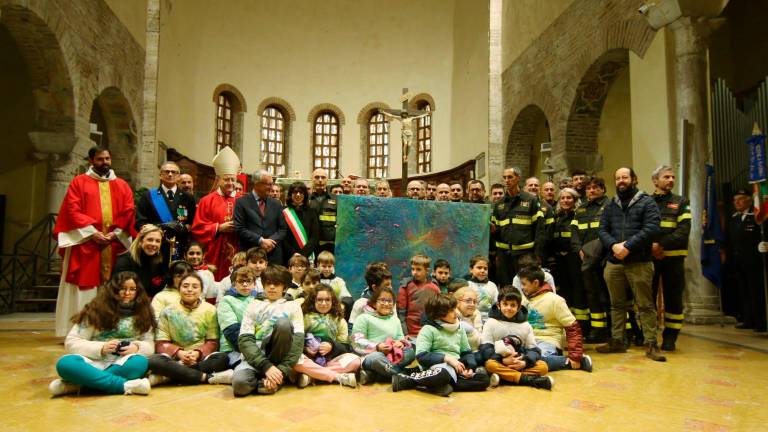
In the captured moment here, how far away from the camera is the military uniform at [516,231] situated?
5582 millimetres

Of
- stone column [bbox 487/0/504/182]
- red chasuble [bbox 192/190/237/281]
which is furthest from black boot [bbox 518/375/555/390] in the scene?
stone column [bbox 487/0/504/182]

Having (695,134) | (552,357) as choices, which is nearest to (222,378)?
(552,357)

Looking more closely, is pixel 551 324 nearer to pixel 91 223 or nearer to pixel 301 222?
pixel 301 222

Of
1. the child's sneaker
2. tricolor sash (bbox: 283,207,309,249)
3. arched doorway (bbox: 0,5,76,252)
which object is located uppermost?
arched doorway (bbox: 0,5,76,252)

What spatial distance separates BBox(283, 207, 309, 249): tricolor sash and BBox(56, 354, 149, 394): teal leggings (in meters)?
2.18

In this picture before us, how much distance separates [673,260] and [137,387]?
4.40 m

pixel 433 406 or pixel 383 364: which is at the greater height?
pixel 383 364

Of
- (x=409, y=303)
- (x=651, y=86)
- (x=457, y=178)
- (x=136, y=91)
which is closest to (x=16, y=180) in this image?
(x=136, y=91)

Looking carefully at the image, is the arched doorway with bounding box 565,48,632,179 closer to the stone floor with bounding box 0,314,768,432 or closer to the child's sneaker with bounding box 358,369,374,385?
the stone floor with bounding box 0,314,768,432

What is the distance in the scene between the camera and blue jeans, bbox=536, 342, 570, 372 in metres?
4.18

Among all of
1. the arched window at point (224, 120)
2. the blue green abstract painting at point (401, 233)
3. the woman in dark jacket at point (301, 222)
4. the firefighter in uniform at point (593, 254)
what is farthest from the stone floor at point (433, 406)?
the arched window at point (224, 120)

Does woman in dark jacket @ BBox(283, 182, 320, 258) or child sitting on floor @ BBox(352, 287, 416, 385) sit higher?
woman in dark jacket @ BBox(283, 182, 320, 258)

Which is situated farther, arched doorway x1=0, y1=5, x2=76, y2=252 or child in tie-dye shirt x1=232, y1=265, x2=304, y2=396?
arched doorway x1=0, y1=5, x2=76, y2=252

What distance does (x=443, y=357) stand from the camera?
3.76 metres
